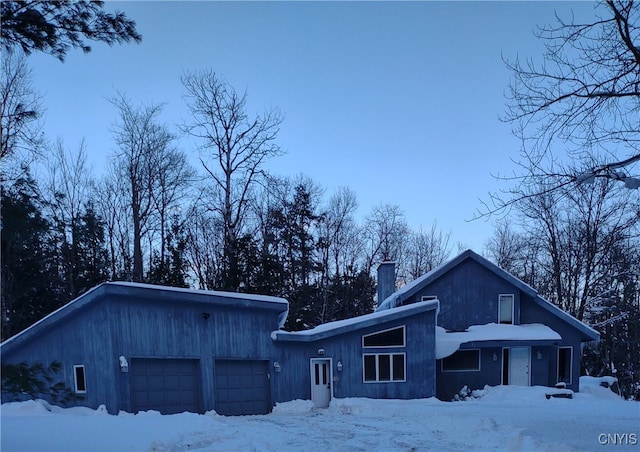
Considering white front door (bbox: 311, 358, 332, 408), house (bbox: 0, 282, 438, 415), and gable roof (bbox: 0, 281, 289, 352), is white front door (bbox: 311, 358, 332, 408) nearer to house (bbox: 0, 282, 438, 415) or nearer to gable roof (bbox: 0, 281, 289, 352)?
house (bbox: 0, 282, 438, 415)

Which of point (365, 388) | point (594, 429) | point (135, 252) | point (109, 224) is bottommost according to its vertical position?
point (594, 429)

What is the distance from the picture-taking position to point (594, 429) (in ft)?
28.7

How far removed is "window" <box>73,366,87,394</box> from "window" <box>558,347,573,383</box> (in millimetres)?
18455

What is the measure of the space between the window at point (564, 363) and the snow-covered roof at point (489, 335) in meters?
1.45

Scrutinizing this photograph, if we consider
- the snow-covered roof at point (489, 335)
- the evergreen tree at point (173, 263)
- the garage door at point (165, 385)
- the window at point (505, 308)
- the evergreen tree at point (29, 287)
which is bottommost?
the garage door at point (165, 385)

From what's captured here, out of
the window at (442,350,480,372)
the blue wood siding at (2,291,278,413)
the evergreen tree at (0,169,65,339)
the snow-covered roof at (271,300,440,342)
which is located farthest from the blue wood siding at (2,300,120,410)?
the window at (442,350,480,372)

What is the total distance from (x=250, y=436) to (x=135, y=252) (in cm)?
1900

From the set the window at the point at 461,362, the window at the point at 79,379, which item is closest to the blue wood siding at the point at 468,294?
the window at the point at 461,362

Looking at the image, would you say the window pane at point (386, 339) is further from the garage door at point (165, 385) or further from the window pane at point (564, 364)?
the window pane at point (564, 364)

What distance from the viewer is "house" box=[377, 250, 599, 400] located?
1756 cm

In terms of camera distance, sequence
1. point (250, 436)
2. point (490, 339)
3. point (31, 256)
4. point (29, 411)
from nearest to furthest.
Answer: point (250, 436)
point (29, 411)
point (490, 339)
point (31, 256)

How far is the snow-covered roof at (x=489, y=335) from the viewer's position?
16812 millimetres

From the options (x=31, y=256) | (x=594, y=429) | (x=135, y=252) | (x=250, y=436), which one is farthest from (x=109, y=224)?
(x=594, y=429)

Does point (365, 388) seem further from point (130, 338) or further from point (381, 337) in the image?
point (130, 338)
